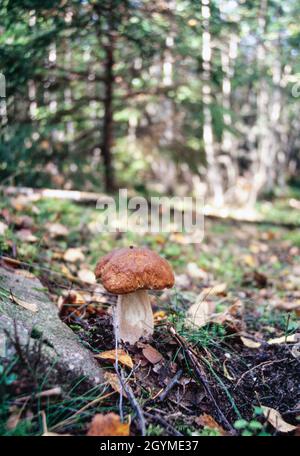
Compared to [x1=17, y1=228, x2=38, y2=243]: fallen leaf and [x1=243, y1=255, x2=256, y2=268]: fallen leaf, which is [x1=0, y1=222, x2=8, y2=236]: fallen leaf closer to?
[x1=17, y1=228, x2=38, y2=243]: fallen leaf

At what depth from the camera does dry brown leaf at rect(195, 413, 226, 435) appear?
1817 mm

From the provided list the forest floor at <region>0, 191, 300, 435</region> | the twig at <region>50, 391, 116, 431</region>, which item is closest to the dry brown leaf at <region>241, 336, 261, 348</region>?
the forest floor at <region>0, 191, 300, 435</region>

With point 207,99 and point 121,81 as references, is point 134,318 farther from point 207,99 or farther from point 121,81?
point 207,99

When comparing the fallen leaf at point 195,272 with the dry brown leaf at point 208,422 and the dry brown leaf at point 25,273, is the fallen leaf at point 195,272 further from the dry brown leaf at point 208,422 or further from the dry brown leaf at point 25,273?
the dry brown leaf at point 208,422

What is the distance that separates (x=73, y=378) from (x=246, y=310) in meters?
2.33

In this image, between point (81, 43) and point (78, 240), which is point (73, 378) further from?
point (81, 43)

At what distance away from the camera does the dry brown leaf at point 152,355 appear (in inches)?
87.1

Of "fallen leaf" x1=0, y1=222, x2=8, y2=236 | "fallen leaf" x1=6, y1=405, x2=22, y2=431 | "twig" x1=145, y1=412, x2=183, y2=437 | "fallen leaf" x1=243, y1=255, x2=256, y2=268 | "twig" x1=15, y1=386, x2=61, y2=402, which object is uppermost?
"fallen leaf" x1=0, y1=222, x2=8, y2=236

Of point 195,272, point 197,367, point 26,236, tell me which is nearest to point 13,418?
point 197,367

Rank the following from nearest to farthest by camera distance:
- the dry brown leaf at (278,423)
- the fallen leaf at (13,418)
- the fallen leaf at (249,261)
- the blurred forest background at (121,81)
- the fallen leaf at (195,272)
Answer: the fallen leaf at (13,418) < the dry brown leaf at (278,423) < the blurred forest background at (121,81) < the fallen leaf at (195,272) < the fallen leaf at (249,261)

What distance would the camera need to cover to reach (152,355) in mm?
2236

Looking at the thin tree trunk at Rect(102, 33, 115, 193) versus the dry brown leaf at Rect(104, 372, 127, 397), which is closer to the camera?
the dry brown leaf at Rect(104, 372, 127, 397)

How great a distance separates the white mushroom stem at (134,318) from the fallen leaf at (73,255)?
5.91 feet

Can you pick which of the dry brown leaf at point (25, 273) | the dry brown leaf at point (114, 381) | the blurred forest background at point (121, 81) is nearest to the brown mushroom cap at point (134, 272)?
the dry brown leaf at point (114, 381)
